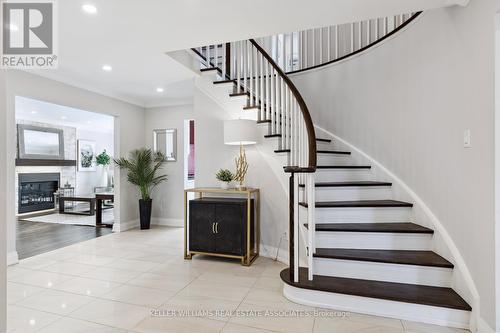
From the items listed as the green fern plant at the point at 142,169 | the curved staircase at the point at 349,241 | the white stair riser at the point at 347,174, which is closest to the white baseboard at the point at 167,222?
the green fern plant at the point at 142,169

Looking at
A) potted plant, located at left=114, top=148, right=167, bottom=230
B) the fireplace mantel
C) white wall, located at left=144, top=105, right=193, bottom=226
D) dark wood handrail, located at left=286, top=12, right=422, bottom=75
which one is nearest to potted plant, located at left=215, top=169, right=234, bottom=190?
white wall, located at left=144, top=105, right=193, bottom=226

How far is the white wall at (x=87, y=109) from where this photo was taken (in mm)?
3521

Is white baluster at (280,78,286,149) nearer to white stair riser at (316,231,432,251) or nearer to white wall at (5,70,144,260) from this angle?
white stair riser at (316,231,432,251)

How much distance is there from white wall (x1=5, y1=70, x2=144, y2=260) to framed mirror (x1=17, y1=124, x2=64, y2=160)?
369 centimetres

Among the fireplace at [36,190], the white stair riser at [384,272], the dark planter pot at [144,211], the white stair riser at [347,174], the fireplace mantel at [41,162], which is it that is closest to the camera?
the white stair riser at [384,272]

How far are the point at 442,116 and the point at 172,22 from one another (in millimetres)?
2546

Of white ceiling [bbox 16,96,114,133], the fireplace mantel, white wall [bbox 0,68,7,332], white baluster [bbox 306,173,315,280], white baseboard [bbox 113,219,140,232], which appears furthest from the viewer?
the fireplace mantel

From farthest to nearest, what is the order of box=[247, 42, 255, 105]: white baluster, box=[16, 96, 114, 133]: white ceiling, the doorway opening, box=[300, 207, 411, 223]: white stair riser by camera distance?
box=[16, 96, 114, 133]: white ceiling < the doorway opening < box=[247, 42, 255, 105]: white baluster < box=[300, 207, 411, 223]: white stair riser

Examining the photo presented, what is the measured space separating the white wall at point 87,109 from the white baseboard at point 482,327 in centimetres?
473

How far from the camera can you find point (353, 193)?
3.30 metres

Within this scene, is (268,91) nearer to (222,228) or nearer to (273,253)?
(222,228)

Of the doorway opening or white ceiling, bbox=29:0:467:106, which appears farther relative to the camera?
the doorway opening

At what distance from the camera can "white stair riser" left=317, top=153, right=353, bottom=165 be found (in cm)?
392

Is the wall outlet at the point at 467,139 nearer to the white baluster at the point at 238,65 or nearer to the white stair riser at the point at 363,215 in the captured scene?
the white stair riser at the point at 363,215
